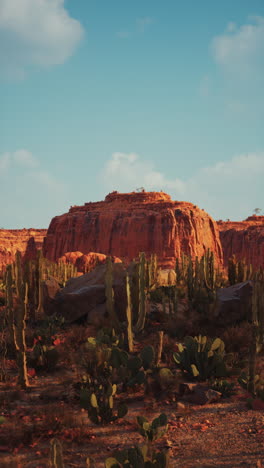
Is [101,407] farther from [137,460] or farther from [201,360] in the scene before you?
[201,360]

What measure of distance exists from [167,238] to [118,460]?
145 feet

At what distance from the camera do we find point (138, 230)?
49.7 meters

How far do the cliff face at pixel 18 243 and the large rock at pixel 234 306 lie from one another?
53.2 m

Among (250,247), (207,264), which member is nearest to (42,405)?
(207,264)

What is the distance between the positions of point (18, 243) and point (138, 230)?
32.7 metres

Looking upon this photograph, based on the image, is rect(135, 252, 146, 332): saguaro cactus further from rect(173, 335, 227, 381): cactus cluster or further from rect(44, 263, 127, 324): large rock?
rect(44, 263, 127, 324): large rock

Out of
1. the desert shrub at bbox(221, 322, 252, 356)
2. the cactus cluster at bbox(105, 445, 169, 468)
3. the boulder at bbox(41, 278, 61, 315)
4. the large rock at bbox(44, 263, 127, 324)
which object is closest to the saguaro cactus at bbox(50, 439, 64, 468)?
the cactus cluster at bbox(105, 445, 169, 468)

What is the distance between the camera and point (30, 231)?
3396 inches

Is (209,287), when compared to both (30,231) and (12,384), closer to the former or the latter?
(12,384)

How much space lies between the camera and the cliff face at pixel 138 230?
48.4 metres

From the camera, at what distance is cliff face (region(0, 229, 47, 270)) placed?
65.2 meters

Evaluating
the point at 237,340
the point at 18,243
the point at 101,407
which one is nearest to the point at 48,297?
the point at 237,340

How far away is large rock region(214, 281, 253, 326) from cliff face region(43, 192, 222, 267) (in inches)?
1258

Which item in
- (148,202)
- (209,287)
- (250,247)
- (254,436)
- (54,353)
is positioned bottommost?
(254,436)
